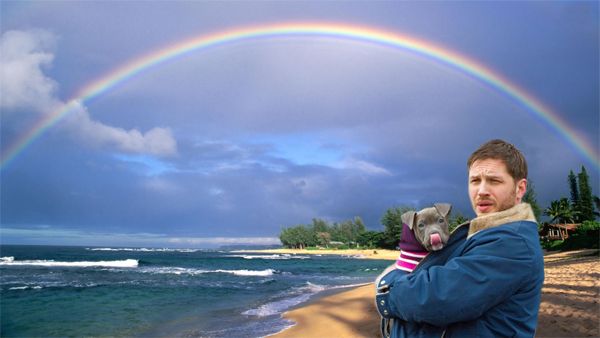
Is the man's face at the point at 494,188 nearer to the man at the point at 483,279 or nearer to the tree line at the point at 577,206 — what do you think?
the man at the point at 483,279

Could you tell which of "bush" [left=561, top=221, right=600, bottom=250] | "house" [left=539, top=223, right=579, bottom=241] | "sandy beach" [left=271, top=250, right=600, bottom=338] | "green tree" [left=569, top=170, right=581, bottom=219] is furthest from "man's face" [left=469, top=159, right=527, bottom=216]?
"green tree" [left=569, top=170, right=581, bottom=219]

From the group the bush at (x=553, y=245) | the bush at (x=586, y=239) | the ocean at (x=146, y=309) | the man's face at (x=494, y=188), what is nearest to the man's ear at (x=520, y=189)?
the man's face at (x=494, y=188)

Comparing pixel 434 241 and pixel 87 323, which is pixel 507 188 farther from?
pixel 87 323

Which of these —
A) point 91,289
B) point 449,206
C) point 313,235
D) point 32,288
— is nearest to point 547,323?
point 449,206

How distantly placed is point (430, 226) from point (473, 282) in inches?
15.5

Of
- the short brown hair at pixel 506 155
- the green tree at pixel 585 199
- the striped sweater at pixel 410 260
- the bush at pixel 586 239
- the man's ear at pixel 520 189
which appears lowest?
the bush at pixel 586 239

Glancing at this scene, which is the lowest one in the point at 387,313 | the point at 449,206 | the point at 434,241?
the point at 387,313

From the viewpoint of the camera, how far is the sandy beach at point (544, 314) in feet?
27.9

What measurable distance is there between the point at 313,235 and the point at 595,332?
150246mm

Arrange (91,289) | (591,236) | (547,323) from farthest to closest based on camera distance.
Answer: (591,236)
(91,289)
(547,323)

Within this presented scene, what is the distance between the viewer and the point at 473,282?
4.92 feet

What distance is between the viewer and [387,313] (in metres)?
1.71

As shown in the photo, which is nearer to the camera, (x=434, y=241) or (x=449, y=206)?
(x=434, y=241)

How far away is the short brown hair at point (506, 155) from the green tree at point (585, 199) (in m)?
69.0
